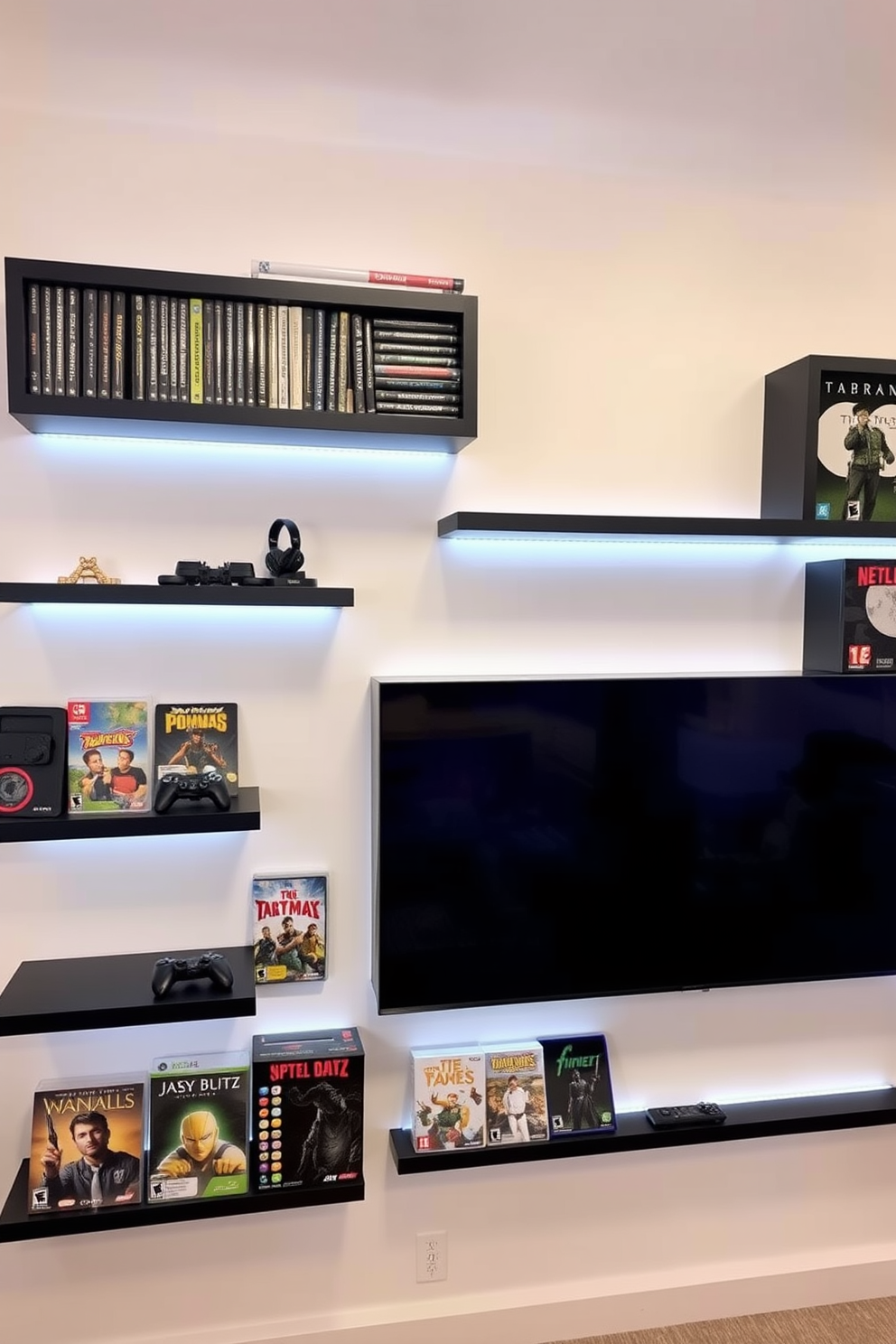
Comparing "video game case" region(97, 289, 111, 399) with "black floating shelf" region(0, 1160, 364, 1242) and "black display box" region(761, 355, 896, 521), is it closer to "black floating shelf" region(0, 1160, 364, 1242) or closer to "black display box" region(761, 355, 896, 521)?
"black display box" region(761, 355, 896, 521)

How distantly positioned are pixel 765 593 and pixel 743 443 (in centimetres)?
34

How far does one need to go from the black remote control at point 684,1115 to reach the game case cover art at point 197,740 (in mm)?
1188

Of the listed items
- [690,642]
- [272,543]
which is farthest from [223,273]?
[690,642]

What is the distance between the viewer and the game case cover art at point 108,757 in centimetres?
176

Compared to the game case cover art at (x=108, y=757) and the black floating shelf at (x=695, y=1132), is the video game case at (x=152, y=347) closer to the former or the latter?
the game case cover art at (x=108, y=757)

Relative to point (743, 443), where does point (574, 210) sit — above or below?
above

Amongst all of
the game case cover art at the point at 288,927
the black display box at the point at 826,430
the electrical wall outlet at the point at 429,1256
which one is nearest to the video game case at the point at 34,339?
the game case cover art at the point at 288,927

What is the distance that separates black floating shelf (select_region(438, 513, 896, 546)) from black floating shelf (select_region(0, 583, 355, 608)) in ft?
0.99

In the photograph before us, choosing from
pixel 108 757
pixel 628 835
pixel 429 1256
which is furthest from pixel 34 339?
pixel 429 1256

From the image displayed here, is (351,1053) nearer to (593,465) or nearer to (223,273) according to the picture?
(593,465)

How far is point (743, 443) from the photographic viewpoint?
2.06 metres

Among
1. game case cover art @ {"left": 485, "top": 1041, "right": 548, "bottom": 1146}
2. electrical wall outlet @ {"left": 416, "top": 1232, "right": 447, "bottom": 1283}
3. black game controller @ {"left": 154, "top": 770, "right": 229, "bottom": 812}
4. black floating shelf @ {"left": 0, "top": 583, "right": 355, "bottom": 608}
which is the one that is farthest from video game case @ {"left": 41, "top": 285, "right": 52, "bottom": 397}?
electrical wall outlet @ {"left": 416, "top": 1232, "right": 447, "bottom": 1283}

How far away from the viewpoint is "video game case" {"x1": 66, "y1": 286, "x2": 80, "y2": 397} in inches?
63.6

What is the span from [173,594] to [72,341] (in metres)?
0.48
